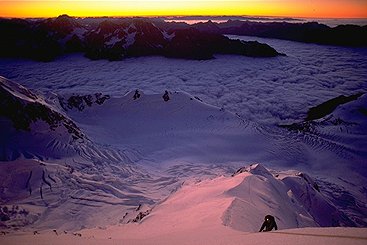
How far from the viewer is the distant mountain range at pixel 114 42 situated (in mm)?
48750

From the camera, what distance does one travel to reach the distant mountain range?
4875 centimetres

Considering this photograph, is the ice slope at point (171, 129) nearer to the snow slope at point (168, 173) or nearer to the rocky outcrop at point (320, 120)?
the snow slope at point (168, 173)

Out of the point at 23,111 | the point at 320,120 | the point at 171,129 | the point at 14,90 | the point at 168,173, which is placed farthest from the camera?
the point at 320,120

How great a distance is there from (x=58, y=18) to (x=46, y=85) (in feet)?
71.3

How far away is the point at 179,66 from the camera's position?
45.1 m

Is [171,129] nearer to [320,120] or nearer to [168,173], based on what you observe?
[168,173]

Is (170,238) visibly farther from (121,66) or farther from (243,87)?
(121,66)

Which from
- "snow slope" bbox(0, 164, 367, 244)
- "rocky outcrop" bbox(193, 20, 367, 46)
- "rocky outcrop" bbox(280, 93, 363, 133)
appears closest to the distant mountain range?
"rocky outcrop" bbox(280, 93, 363, 133)

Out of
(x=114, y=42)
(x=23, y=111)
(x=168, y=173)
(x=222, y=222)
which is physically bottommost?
(x=168, y=173)

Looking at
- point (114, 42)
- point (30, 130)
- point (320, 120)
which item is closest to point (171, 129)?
point (30, 130)

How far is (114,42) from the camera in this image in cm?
4994

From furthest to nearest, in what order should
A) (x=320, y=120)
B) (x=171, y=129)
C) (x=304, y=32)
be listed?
(x=304, y=32), (x=320, y=120), (x=171, y=129)

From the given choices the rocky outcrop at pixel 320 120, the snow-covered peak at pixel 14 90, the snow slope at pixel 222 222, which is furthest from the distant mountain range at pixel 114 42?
the snow slope at pixel 222 222

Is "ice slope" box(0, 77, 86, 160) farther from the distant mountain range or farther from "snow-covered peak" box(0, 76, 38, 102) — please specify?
the distant mountain range
